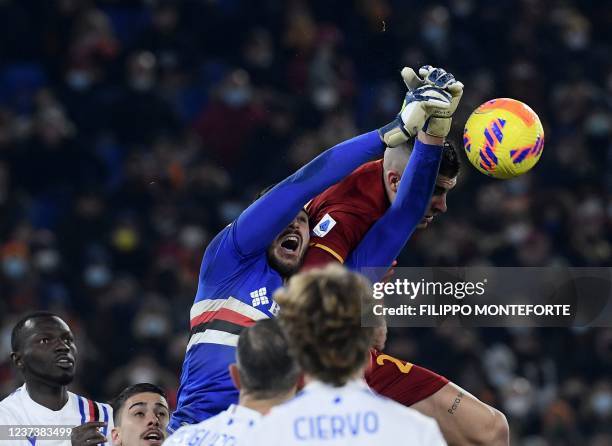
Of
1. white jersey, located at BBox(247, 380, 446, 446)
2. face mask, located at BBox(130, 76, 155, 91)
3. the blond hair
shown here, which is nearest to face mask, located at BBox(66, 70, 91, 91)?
face mask, located at BBox(130, 76, 155, 91)

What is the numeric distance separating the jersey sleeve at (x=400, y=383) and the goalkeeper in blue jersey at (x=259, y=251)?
3.05 ft

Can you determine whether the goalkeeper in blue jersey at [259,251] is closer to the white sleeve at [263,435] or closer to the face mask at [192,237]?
the white sleeve at [263,435]

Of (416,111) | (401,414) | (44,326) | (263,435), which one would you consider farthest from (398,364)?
(263,435)

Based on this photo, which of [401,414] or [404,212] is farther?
[404,212]

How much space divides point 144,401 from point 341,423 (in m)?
2.52

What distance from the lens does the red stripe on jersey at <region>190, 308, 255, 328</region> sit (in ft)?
18.1

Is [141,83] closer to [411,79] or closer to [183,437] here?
[411,79]

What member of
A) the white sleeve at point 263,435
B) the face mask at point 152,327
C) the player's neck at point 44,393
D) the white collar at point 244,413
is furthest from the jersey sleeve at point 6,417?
the face mask at point 152,327

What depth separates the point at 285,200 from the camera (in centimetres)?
538

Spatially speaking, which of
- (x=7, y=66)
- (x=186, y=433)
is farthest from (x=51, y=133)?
(x=186, y=433)

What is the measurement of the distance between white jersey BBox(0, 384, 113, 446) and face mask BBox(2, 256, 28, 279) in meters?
4.58

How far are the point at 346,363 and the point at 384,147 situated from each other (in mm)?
2004

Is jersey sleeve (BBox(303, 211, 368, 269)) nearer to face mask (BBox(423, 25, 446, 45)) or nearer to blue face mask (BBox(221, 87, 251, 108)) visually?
blue face mask (BBox(221, 87, 251, 108))

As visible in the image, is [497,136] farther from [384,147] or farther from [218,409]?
[218,409]
